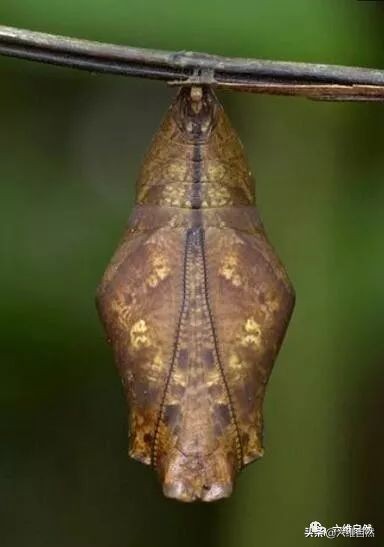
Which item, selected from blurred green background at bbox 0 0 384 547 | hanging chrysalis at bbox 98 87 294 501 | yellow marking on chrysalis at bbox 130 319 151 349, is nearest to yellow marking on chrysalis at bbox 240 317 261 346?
hanging chrysalis at bbox 98 87 294 501

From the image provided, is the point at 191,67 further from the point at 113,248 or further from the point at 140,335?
the point at 113,248

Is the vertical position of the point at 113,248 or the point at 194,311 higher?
the point at 113,248

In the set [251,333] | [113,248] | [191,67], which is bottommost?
[251,333]

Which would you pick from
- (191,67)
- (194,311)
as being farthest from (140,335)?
(191,67)

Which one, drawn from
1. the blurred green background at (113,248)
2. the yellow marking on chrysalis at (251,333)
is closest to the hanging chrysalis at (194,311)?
the yellow marking on chrysalis at (251,333)

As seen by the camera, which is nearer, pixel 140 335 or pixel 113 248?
pixel 140 335
